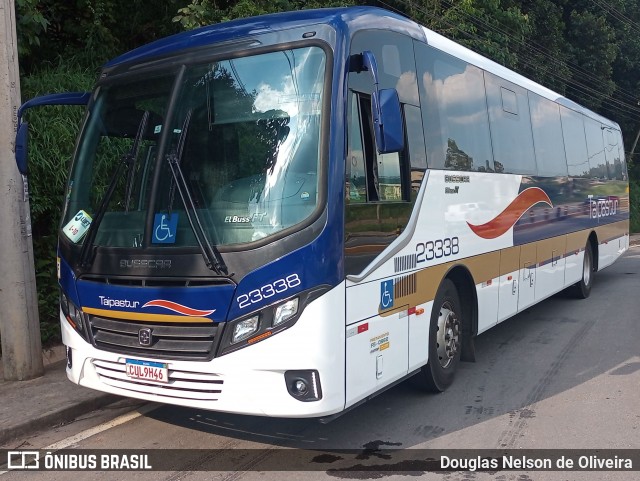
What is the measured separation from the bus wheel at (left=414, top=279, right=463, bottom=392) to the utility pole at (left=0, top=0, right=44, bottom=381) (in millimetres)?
3932

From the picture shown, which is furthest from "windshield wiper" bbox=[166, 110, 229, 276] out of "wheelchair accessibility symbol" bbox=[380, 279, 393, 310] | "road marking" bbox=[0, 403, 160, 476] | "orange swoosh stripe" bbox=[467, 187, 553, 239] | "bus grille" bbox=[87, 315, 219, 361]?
"orange swoosh stripe" bbox=[467, 187, 553, 239]

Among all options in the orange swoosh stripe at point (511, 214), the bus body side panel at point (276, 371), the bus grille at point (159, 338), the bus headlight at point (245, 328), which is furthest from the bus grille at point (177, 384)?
the orange swoosh stripe at point (511, 214)

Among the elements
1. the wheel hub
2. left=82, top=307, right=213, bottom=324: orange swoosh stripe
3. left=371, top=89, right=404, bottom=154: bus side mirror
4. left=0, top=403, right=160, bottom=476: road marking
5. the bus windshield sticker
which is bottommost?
left=0, top=403, right=160, bottom=476: road marking

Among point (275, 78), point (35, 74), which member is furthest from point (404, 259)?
point (35, 74)

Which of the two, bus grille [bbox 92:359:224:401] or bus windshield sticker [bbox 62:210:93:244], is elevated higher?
bus windshield sticker [bbox 62:210:93:244]

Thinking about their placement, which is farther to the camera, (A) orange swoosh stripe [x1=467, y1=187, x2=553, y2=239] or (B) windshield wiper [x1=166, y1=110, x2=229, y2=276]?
(A) orange swoosh stripe [x1=467, y1=187, x2=553, y2=239]

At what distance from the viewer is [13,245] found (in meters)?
6.34

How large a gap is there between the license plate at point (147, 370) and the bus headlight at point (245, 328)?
59 cm

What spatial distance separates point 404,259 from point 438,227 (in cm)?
83

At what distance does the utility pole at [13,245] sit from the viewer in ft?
20.6

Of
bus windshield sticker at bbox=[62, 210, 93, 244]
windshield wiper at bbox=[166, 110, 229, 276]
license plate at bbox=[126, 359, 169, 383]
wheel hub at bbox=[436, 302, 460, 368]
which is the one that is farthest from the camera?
wheel hub at bbox=[436, 302, 460, 368]

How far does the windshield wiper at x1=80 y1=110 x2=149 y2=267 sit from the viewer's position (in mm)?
4797

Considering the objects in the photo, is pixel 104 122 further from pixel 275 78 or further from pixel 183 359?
pixel 183 359

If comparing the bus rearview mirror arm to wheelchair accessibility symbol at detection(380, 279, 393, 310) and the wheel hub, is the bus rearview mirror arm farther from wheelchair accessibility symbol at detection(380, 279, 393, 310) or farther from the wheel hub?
the wheel hub
